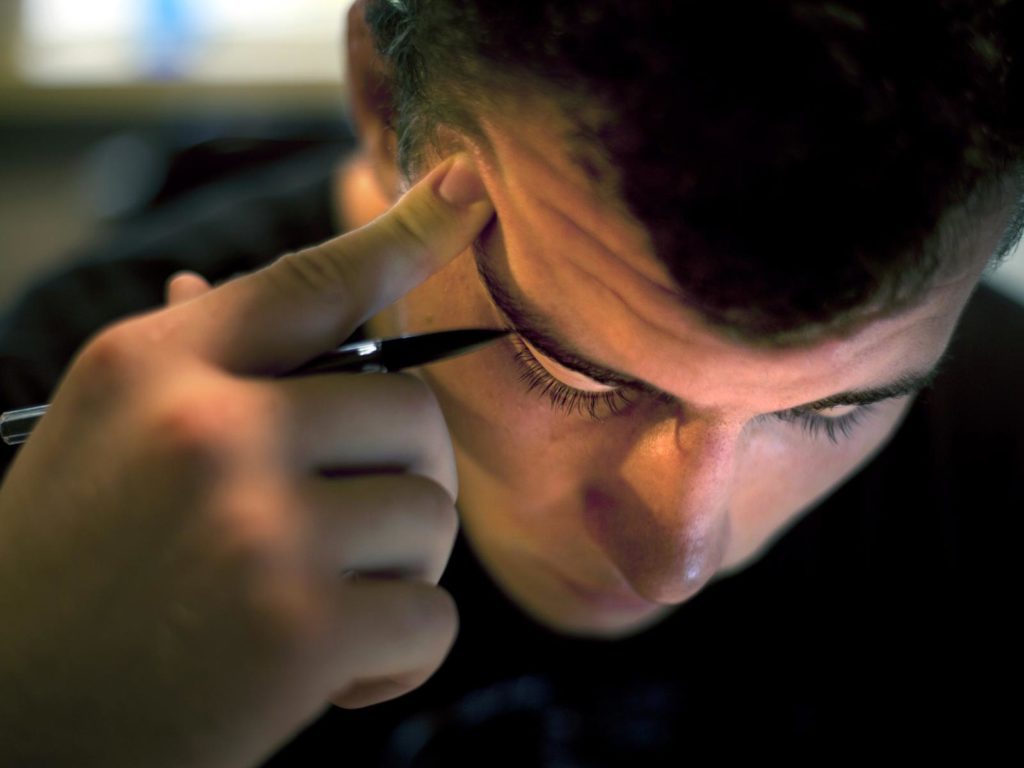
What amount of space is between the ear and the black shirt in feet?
1.19

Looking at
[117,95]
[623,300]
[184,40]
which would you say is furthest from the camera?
[184,40]

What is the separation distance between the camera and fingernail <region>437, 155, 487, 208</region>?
0.61 m

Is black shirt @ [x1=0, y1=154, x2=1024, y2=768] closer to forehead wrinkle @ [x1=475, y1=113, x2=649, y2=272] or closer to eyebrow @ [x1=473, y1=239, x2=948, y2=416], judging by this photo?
eyebrow @ [x1=473, y1=239, x2=948, y2=416]

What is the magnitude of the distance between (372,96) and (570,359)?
38 centimetres

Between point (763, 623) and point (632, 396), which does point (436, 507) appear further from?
point (763, 623)

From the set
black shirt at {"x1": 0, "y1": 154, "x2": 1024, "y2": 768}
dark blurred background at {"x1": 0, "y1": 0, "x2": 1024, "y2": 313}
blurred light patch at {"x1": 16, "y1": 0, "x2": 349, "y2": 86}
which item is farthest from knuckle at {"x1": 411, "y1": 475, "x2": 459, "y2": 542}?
blurred light patch at {"x1": 16, "y1": 0, "x2": 349, "y2": 86}

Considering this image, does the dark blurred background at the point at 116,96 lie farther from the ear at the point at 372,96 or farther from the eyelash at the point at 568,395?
the eyelash at the point at 568,395

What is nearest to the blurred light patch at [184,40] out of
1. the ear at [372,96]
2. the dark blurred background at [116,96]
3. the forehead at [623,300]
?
the dark blurred background at [116,96]

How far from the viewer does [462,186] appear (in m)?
0.62

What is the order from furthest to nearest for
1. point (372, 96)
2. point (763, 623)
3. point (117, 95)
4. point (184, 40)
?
point (184, 40) < point (117, 95) < point (763, 623) < point (372, 96)

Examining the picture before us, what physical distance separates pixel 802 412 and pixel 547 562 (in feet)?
0.93

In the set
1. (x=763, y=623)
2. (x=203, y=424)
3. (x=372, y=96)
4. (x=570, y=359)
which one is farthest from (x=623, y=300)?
(x=763, y=623)

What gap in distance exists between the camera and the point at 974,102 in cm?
50

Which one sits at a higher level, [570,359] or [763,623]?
[570,359]
